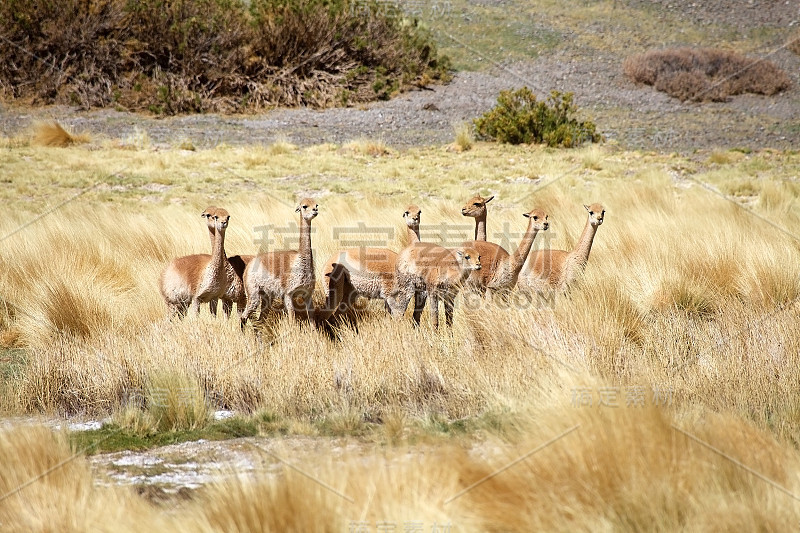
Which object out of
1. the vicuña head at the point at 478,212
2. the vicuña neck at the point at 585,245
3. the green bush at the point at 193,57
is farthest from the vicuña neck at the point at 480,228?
the green bush at the point at 193,57

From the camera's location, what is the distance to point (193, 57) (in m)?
22.1

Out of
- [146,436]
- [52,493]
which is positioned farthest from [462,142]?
[52,493]

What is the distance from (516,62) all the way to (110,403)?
2261 centimetres

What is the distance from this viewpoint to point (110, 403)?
5004 millimetres

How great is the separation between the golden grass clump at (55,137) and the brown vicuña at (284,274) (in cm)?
1176

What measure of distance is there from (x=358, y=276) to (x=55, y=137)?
39.6ft

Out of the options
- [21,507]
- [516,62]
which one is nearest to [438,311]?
[21,507]

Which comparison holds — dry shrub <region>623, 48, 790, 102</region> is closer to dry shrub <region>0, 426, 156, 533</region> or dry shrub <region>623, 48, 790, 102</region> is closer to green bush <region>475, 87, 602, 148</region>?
green bush <region>475, 87, 602, 148</region>

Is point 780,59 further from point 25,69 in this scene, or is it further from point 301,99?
point 25,69

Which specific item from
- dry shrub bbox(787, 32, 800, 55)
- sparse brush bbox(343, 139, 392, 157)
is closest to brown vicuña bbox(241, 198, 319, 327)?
sparse brush bbox(343, 139, 392, 157)

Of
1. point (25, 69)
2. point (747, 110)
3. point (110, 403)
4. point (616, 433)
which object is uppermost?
point (25, 69)

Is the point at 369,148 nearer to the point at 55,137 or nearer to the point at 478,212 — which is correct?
the point at 55,137

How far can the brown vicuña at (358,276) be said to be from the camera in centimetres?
651

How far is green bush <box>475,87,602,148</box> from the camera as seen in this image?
17.0 metres
